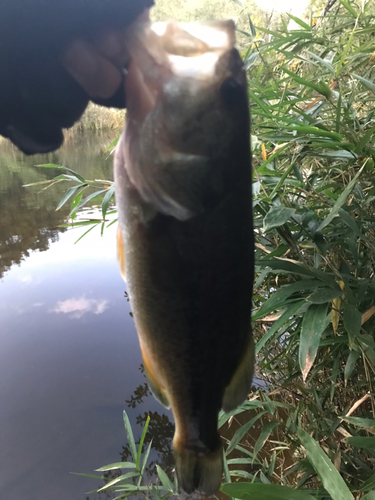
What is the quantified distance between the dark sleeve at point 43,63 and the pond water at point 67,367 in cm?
118

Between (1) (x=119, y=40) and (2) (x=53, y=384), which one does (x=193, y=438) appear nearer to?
(1) (x=119, y=40)

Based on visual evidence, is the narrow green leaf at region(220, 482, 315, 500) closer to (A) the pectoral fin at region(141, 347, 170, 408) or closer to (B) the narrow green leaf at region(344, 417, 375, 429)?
(B) the narrow green leaf at region(344, 417, 375, 429)

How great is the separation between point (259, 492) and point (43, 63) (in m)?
1.07

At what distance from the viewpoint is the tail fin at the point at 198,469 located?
1.79 feet

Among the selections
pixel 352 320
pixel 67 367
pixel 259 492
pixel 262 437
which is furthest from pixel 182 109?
pixel 67 367

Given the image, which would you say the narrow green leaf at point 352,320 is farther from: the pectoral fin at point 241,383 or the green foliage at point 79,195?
the green foliage at point 79,195

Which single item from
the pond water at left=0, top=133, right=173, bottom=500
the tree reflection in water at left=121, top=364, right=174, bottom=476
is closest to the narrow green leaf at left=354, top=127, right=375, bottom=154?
the pond water at left=0, top=133, right=173, bottom=500

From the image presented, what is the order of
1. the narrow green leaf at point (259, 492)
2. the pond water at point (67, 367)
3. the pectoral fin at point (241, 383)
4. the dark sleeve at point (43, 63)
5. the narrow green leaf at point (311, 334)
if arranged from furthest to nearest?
the pond water at point (67, 367)
the narrow green leaf at point (311, 334)
the narrow green leaf at point (259, 492)
the pectoral fin at point (241, 383)
the dark sleeve at point (43, 63)

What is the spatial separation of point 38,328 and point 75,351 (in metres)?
0.67

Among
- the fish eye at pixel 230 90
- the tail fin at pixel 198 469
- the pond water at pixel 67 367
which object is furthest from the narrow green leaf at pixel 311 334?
the pond water at pixel 67 367

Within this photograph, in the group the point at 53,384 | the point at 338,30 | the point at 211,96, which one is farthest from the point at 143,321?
the point at 53,384

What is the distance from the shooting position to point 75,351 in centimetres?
374

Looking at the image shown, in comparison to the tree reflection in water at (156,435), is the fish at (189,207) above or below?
above

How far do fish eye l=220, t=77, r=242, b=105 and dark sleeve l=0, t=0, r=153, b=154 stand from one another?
112 mm
